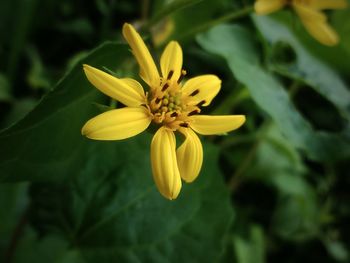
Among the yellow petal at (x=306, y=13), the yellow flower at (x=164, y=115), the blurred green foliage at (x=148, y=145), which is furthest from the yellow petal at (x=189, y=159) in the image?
the yellow petal at (x=306, y=13)

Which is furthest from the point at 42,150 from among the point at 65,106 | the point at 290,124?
the point at 290,124

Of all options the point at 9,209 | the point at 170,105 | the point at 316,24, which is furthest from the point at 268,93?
the point at 9,209

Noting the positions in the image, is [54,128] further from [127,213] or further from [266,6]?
[266,6]

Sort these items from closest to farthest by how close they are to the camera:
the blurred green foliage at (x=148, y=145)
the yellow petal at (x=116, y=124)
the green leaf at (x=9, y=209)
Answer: the yellow petal at (x=116, y=124) < the blurred green foliage at (x=148, y=145) < the green leaf at (x=9, y=209)

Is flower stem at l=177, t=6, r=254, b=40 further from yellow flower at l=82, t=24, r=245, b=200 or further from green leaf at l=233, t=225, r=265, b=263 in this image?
green leaf at l=233, t=225, r=265, b=263

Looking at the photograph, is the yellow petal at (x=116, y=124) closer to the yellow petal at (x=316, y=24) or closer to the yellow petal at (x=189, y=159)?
the yellow petal at (x=189, y=159)

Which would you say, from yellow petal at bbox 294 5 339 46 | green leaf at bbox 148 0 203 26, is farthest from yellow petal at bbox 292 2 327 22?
green leaf at bbox 148 0 203 26

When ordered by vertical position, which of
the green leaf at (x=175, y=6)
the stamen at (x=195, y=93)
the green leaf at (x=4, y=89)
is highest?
the green leaf at (x=175, y=6)
